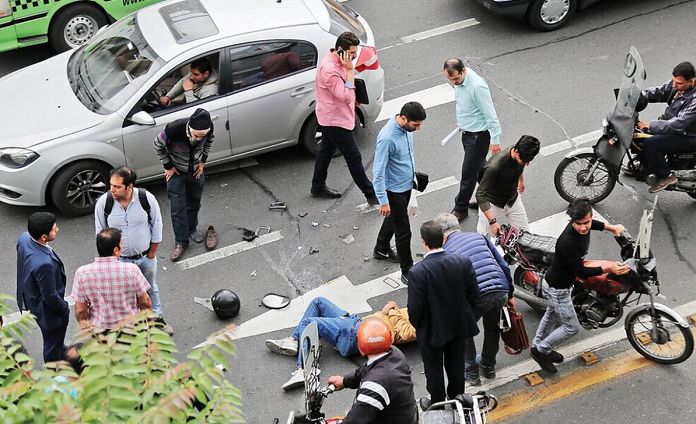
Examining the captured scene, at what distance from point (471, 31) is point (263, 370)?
22.0 ft

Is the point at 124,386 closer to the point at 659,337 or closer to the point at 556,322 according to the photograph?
the point at 556,322

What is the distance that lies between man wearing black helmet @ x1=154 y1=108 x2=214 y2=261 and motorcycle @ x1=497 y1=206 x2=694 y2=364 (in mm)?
3063

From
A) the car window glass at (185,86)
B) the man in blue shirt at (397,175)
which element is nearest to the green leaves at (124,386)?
the man in blue shirt at (397,175)

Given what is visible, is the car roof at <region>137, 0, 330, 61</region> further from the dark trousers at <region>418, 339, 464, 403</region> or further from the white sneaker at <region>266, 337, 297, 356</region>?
the dark trousers at <region>418, 339, 464, 403</region>

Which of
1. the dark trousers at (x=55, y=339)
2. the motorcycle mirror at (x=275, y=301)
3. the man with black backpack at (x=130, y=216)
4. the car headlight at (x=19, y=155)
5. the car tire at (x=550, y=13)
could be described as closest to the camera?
the dark trousers at (x=55, y=339)

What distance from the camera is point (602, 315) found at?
781cm

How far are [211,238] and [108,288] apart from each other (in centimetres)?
242

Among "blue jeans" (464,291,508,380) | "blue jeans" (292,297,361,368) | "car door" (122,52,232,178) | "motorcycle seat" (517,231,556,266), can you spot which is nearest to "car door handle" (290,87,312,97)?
"car door" (122,52,232,178)

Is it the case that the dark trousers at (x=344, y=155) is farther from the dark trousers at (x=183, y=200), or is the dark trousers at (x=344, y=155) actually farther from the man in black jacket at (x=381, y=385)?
the man in black jacket at (x=381, y=385)

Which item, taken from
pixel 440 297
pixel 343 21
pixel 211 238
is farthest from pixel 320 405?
pixel 343 21

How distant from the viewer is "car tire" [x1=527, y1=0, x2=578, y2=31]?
12.7m

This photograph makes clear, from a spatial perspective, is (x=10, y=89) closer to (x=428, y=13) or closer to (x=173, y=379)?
(x=428, y=13)

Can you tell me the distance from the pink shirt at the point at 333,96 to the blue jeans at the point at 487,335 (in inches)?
120

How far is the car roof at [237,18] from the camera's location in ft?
32.9
